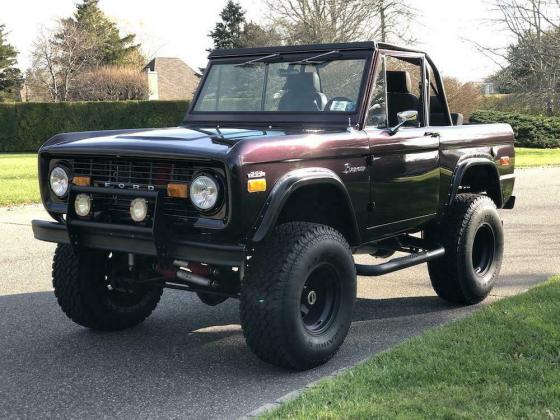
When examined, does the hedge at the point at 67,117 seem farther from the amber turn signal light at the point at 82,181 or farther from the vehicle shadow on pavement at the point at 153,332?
the amber turn signal light at the point at 82,181

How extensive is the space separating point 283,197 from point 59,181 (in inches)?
62.4

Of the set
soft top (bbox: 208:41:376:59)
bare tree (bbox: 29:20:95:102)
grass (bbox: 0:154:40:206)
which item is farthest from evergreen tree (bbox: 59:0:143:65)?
soft top (bbox: 208:41:376:59)

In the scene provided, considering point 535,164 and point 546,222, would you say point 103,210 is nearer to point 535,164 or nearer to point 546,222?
point 546,222

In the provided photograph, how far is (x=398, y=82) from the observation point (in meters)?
5.87

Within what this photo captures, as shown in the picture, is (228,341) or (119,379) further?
(228,341)

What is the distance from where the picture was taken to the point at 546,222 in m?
10.8

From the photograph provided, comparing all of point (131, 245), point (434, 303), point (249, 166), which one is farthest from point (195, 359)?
point (434, 303)

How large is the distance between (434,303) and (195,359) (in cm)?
243

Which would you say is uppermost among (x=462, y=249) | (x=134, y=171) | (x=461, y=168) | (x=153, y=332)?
(x=134, y=171)

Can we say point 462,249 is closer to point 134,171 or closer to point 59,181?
point 134,171

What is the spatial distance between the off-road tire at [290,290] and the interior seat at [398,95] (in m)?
1.52

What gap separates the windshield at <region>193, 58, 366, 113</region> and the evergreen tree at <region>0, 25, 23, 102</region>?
5416cm

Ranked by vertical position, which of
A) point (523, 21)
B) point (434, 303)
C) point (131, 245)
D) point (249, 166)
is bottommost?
point (434, 303)

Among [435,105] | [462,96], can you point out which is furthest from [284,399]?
[462,96]
